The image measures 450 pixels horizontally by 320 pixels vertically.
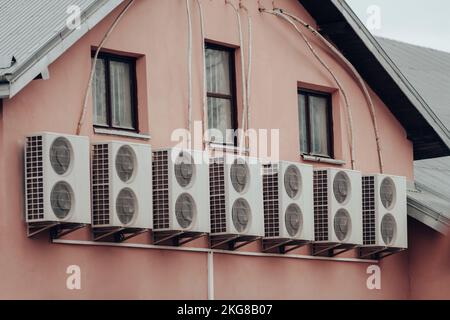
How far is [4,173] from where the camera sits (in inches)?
828

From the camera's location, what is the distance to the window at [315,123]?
25.9 m

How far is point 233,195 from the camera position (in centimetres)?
2322

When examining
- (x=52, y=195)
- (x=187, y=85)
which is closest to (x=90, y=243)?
(x=52, y=195)

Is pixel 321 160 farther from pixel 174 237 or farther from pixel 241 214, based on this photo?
pixel 174 237

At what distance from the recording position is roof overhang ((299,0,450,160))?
25.9 metres

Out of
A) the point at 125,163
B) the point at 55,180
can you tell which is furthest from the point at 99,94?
the point at 55,180

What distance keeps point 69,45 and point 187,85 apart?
105 inches

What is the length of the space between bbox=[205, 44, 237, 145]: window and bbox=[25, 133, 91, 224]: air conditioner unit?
125 inches

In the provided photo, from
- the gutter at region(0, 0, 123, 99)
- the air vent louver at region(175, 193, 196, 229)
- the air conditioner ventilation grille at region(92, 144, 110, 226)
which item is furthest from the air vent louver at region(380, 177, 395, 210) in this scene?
the gutter at region(0, 0, 123, 99)

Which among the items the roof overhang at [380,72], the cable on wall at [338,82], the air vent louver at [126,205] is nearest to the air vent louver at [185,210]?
the air vent louver at [126,205]

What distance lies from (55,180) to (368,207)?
613 centimetres

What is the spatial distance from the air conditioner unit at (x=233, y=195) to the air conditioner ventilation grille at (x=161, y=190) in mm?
943

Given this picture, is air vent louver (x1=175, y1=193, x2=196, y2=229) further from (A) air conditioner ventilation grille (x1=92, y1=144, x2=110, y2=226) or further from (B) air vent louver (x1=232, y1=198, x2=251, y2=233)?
(A) air conditioner ventilation grille (x1=92, y1=144, x2=110, y2=226)
